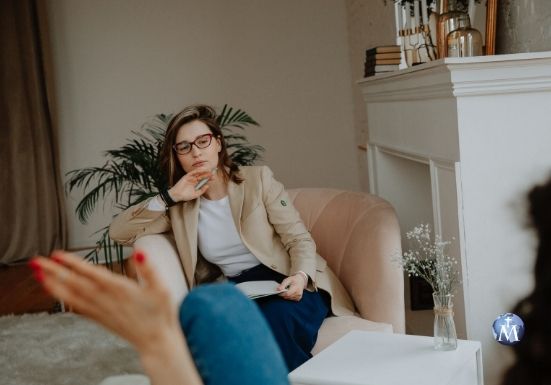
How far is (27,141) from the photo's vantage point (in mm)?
6254

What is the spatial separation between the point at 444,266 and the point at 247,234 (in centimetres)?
86

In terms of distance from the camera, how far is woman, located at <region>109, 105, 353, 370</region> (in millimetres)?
2711

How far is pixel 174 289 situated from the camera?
2637 mm

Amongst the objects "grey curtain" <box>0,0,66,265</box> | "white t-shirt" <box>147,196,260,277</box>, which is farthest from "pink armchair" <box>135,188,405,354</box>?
"grey curtain" <box>0,0,66,265</box>

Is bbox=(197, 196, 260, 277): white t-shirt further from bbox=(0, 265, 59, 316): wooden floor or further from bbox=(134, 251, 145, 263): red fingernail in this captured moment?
bbox=(0, 265, 59, 316): wooden floor

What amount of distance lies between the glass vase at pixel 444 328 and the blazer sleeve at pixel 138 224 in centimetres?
116

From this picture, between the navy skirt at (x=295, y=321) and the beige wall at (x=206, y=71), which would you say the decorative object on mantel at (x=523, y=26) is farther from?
the beige wall at (x=206, y=71)

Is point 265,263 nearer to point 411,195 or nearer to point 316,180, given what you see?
point 411,195

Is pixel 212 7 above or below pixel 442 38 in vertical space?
above

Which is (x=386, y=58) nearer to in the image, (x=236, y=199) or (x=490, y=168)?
(x=236, y=199)

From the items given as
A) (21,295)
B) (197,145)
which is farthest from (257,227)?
(21,295)

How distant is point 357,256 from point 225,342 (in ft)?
6.35

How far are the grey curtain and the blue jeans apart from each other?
18.8 feet

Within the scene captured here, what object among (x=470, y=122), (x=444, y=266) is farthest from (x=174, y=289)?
(x=470, y=122)
